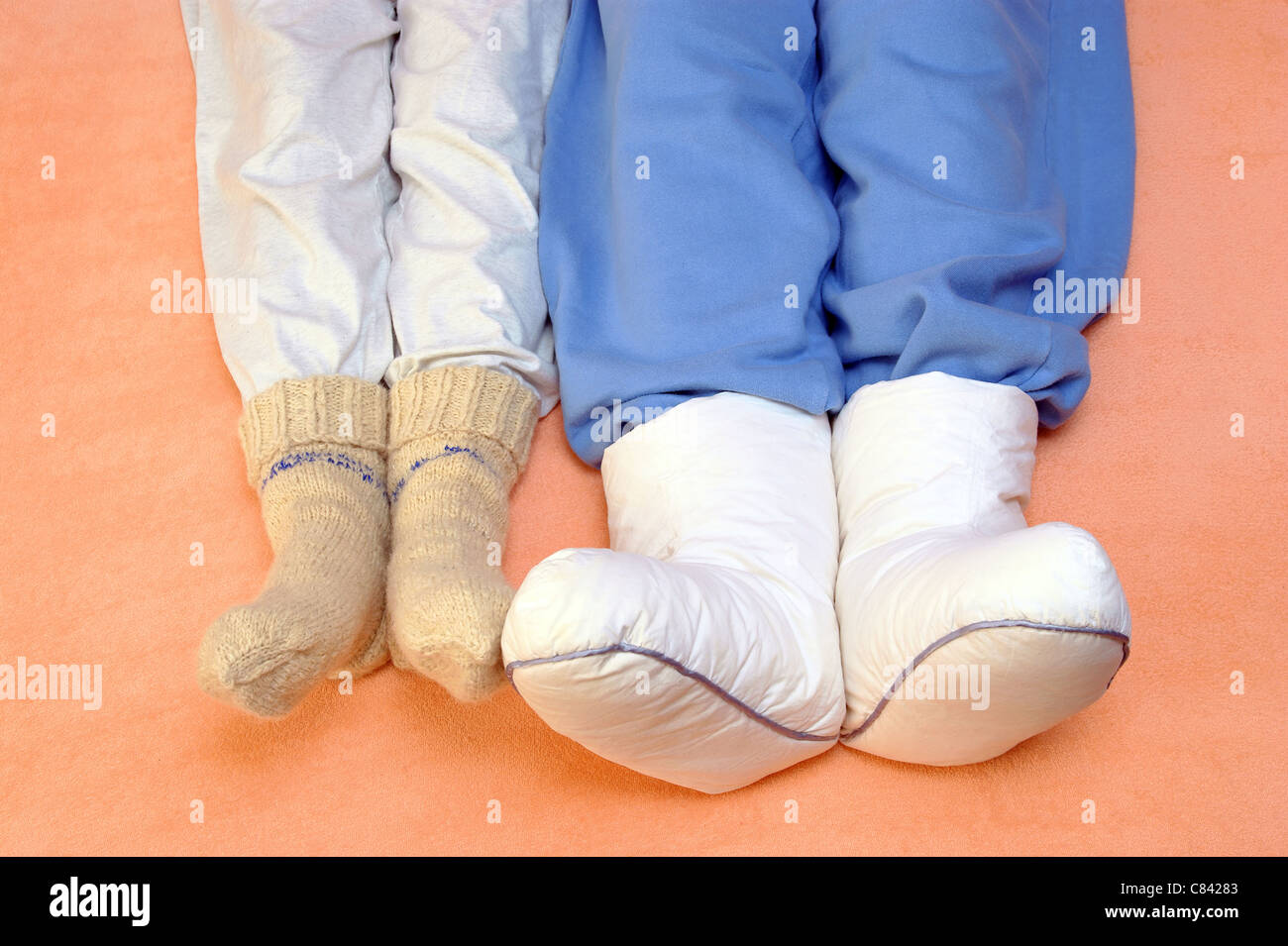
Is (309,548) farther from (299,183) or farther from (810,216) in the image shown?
(810,216)

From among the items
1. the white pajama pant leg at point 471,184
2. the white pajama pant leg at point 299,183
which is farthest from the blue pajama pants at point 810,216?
the white pajama pant leg at point 299,183

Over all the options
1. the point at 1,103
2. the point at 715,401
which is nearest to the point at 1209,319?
the point at 715,401

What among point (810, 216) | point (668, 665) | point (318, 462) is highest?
point (810, 216)

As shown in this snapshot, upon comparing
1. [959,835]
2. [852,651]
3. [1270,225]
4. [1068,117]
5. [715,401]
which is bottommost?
[959,835]

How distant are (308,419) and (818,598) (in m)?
0.42

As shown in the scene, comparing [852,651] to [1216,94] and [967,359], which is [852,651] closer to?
[967,359]

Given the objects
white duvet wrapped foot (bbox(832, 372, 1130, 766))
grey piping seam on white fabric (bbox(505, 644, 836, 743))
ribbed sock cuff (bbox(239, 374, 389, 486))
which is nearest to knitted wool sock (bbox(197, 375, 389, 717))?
ribbed sock cuff (bbox(239, 374, 389, 486))

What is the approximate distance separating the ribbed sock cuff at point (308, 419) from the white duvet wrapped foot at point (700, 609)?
201mm

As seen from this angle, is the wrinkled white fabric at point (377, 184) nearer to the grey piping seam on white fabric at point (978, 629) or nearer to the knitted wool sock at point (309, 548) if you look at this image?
the knitted wool sock at point (309, 548)

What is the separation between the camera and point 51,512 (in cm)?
101

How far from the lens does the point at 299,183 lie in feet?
3.38

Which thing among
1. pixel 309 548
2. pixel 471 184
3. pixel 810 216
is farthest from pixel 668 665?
pixel 471 184

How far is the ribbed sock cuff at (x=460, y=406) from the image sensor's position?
0.95 m

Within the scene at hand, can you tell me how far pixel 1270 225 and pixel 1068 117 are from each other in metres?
0.23
